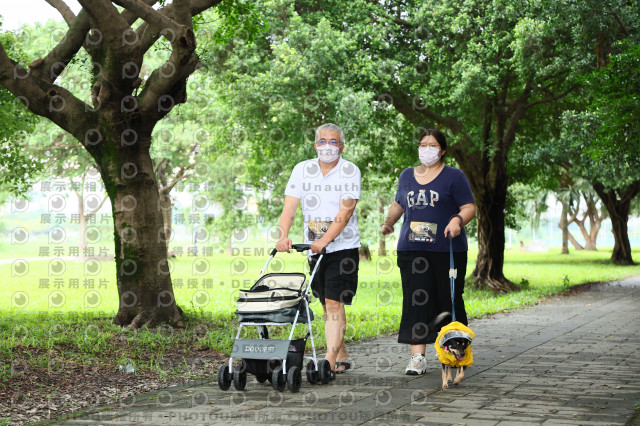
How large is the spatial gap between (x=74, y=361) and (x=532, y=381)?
4.48m

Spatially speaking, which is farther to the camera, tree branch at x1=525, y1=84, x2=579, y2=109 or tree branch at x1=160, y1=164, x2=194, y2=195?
tree branch at x1=160, y1=164, x2=194, y2=195

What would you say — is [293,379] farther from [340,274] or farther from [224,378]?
[340,274]

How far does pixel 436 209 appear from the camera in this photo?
6.83m

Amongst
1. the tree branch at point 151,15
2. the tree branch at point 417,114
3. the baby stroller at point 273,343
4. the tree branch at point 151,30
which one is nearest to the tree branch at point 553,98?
the tree branch at point 417,114

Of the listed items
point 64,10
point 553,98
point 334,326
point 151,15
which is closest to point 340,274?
point 334,326

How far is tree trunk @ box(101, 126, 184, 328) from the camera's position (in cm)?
977

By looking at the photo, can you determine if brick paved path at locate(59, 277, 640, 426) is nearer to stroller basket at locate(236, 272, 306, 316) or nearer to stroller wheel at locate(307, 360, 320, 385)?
stroller wheel at locate(307, 360, 320, 385)

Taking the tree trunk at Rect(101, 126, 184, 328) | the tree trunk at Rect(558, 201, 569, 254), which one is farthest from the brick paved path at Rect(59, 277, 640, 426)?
the tree trunk at Rect(558, 201, 569, 254)

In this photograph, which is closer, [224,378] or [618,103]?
[224,378]

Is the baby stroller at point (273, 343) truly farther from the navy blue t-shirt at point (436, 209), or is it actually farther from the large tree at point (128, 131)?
the large tree at point (128, 131)

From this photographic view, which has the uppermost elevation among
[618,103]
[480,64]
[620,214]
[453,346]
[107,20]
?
[480,64]

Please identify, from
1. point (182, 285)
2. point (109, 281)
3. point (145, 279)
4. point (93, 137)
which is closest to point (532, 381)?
point (145, 279)

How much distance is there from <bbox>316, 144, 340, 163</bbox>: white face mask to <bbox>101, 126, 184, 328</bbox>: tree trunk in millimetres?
4050

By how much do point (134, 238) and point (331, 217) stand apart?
4.19 meters
